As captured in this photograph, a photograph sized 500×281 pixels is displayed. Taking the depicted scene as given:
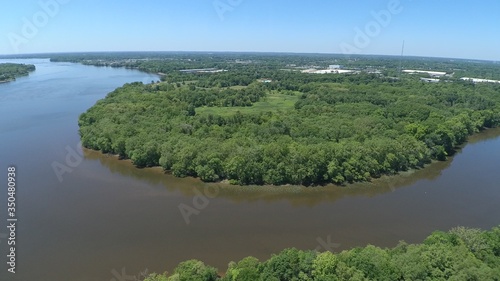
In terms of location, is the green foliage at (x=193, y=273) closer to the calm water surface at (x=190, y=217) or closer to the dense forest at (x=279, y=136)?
the calm water surface at (x=190, y=217)

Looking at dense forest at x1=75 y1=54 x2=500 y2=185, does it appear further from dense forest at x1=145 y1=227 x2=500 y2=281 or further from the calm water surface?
dense forest at x1=145 y1=227 x2=500 y2=281

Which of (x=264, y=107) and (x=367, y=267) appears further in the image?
(x=264, y=107)

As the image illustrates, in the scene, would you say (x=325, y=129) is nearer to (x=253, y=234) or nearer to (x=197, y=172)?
(x=197, y=172)

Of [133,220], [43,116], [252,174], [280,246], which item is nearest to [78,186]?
[133,220]

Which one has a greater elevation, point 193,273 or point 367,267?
point 367,267

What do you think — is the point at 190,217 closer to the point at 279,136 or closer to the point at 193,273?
the point at 193,273

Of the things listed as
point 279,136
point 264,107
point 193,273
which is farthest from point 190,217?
point 264,107
